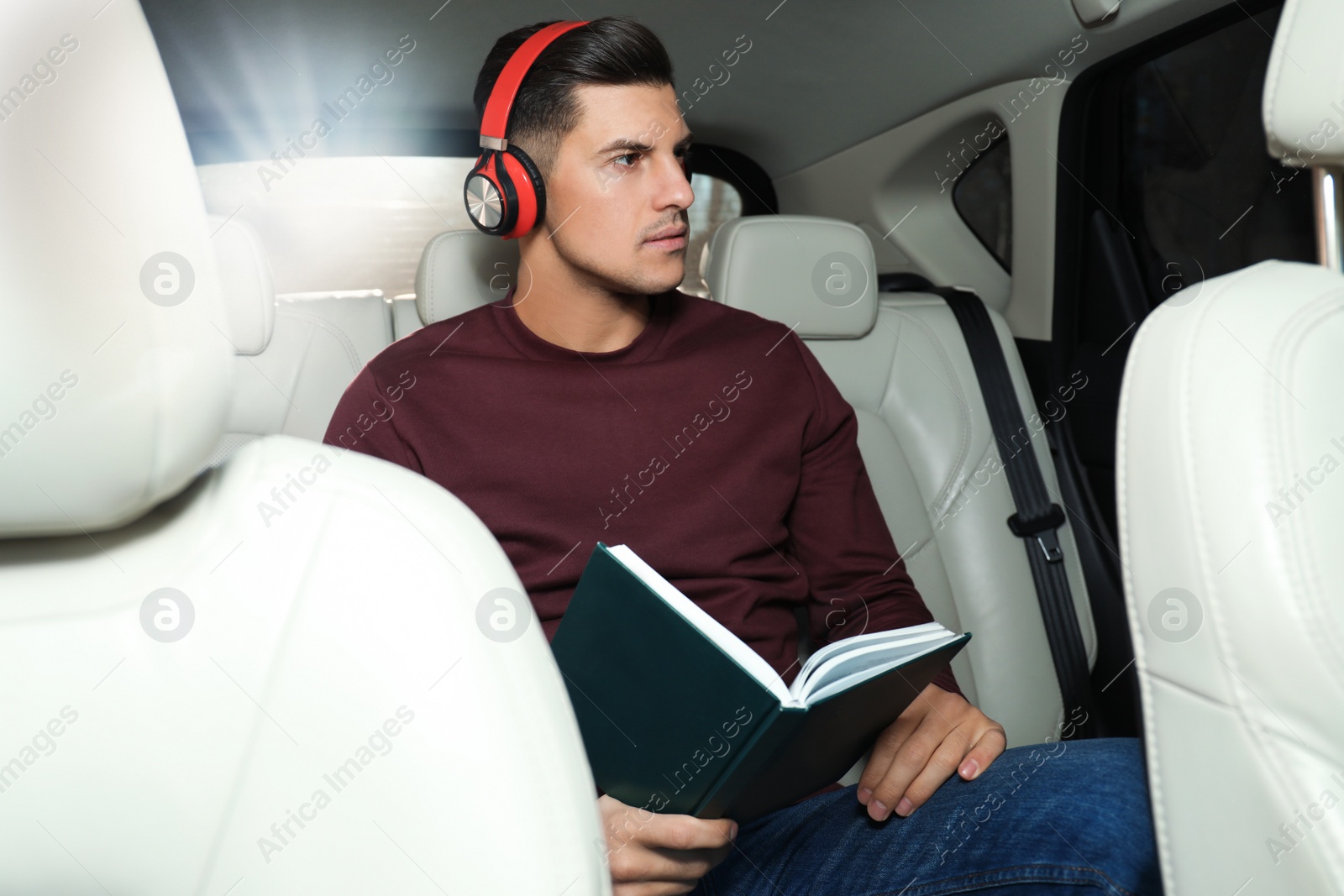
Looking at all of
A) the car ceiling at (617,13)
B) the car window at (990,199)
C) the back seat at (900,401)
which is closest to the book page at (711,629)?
the back seat at (900,401)

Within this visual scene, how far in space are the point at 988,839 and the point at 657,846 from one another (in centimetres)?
32

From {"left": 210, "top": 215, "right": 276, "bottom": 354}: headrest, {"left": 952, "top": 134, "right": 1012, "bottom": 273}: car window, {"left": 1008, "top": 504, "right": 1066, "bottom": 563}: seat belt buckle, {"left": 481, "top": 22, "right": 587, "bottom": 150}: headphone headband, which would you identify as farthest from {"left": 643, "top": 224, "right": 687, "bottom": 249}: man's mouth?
{"left": 952, "top": 134, "right": 1012, "bottom": 273}: car window

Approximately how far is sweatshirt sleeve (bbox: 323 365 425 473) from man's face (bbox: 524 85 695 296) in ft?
1.10

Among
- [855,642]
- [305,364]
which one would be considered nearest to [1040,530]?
[855,642]

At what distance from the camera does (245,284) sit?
1.30m

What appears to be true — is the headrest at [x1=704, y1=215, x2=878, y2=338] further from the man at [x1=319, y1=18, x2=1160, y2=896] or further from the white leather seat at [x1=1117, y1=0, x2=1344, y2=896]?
the white leather seat at [x1=1117, y1=0, x2=1344, y2=896]

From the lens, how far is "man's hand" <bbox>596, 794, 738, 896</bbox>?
0.84m

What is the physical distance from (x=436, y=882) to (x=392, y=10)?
1.54 meters

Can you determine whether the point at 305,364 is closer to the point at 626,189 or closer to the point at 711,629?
the point at 626,189

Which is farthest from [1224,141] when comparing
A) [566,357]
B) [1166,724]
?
[1166,724]

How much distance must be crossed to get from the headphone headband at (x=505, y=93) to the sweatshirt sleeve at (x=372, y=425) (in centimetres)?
37

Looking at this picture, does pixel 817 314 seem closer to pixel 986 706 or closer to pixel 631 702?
pixel 986 706

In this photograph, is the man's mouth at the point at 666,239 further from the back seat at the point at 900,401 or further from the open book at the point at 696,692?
the open book at the point at 696,692

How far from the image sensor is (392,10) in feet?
5.27
